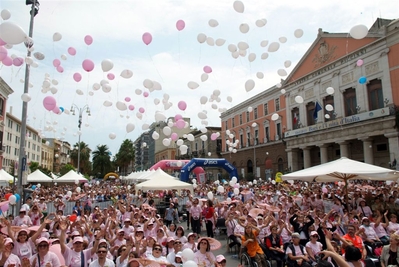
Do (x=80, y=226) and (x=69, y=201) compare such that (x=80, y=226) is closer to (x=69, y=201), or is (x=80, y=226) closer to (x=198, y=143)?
(x=69, y=201)

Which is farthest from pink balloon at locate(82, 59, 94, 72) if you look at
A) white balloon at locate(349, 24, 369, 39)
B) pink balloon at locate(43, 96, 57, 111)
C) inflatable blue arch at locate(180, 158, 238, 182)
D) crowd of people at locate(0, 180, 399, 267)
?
inflatable blue arch at locate(180, 158, 238, 182)

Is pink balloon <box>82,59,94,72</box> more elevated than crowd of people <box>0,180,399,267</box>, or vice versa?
pink balloon <box>82,59,94,72</box>

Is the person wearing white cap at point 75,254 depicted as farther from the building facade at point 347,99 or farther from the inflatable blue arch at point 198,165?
the building facade at point 347,99

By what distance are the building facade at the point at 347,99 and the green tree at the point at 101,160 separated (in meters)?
54.8

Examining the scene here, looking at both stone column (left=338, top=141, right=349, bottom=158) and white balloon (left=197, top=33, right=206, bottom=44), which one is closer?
white balloon (left=197, top=33, right=206, bottom=44)

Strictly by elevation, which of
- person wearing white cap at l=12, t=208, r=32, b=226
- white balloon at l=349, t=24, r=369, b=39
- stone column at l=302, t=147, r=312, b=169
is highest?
white balloon at l=349, t=24, r=369, b=39

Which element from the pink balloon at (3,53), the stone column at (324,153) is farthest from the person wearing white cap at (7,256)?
the stone column at (324,153)

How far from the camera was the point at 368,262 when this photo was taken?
18.5 ft

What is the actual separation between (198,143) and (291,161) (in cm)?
3319

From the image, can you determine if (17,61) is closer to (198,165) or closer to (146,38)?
(146,38)

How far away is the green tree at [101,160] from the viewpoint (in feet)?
259

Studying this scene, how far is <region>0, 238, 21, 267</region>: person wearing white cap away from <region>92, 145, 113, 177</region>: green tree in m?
76.6

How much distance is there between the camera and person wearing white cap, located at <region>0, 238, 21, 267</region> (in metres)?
5.18

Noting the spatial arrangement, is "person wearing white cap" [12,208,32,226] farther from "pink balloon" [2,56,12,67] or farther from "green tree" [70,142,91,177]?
"green tree" [70,142,91,177]
